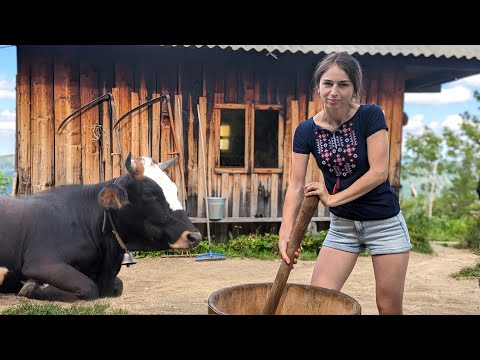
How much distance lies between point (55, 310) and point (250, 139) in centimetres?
298

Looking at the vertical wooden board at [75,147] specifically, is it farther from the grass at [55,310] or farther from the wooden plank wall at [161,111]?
the grass at [55,310]

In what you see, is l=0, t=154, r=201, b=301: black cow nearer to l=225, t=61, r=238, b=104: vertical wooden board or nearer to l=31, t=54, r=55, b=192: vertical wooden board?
l=31, t=54, r=55, b=192: vertical wooden board

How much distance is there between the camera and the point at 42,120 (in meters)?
3.56

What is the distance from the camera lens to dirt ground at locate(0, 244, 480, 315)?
2.96m

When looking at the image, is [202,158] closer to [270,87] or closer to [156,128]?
[156,128]

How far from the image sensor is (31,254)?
2891mm

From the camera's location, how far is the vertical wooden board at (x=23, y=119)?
358 cm

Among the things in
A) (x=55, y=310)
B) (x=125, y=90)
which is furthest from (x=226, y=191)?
(x=55, y=310)

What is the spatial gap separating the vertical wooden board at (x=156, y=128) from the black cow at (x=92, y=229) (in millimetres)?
778

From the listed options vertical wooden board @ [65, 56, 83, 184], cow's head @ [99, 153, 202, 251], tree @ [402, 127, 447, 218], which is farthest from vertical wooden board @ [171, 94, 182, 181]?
tree @ [402, 127, 447, 218]

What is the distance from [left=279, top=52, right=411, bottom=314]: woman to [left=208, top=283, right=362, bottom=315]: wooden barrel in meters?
0.18
